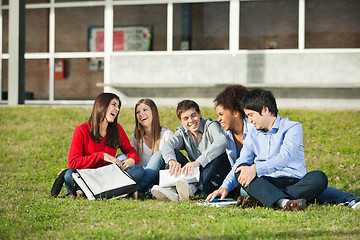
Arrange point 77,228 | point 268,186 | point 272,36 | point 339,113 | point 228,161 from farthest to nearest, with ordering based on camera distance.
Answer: point 272,36
point 339,113
point 228,161
point 268,186
point 77,228

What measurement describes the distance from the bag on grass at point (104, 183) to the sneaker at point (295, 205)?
1.69 m

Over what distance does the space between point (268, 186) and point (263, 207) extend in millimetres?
220

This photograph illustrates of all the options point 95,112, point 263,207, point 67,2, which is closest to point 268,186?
point 263,207

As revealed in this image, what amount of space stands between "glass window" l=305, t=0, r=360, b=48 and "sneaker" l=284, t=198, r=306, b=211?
9.49 meters

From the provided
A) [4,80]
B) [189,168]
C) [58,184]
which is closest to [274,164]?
[189,168]

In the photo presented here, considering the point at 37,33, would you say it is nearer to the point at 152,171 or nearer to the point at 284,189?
the point at 152,171

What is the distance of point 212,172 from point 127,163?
40.0 inches

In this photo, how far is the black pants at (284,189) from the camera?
4.48m

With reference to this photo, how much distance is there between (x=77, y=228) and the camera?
12.1ft

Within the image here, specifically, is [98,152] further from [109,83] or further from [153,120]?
[109,83]

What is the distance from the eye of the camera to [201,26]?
47.4 ft

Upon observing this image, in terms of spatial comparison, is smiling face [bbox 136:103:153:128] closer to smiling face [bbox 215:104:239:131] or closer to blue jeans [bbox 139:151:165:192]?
blue jeans [bbox 139:151:165:192]

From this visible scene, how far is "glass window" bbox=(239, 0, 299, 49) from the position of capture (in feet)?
44.9

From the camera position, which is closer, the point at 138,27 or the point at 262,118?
the point at 262,118
